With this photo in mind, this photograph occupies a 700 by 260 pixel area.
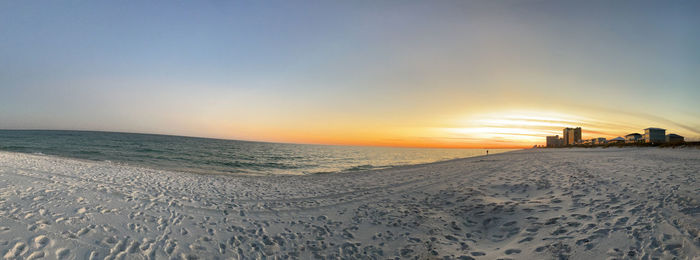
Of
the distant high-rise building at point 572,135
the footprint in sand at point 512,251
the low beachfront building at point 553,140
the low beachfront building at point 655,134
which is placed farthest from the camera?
the low beachfront building at point 553,140

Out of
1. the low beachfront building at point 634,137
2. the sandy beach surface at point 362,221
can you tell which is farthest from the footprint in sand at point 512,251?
the low beachfront building at point 634,137

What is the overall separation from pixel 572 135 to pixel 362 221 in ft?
409

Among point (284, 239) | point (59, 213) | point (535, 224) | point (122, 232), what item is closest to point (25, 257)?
point (122, 232)

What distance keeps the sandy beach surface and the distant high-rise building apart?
110 metres

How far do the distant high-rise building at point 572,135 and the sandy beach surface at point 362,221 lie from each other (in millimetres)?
109553

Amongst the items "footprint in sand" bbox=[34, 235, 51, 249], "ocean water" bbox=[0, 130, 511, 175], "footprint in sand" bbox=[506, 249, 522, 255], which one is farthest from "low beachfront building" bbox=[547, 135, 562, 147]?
"footprint in sand" bbox=[34, 235, 51, 249]

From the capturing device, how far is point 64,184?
10008 mm

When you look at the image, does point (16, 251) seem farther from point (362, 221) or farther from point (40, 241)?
point (362, 221)

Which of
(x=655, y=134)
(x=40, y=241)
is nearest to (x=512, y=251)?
(x=40, y=241)

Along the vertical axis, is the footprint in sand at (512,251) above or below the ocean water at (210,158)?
above

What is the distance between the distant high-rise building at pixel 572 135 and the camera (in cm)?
9525

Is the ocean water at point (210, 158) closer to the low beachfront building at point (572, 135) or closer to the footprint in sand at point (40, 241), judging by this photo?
the footprint in sand at point (40, 241)

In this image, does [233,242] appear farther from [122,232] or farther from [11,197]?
[11,197]

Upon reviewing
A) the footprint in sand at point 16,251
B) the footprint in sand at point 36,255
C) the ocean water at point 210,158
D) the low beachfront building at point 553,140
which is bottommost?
the ocean water at point 210,158
